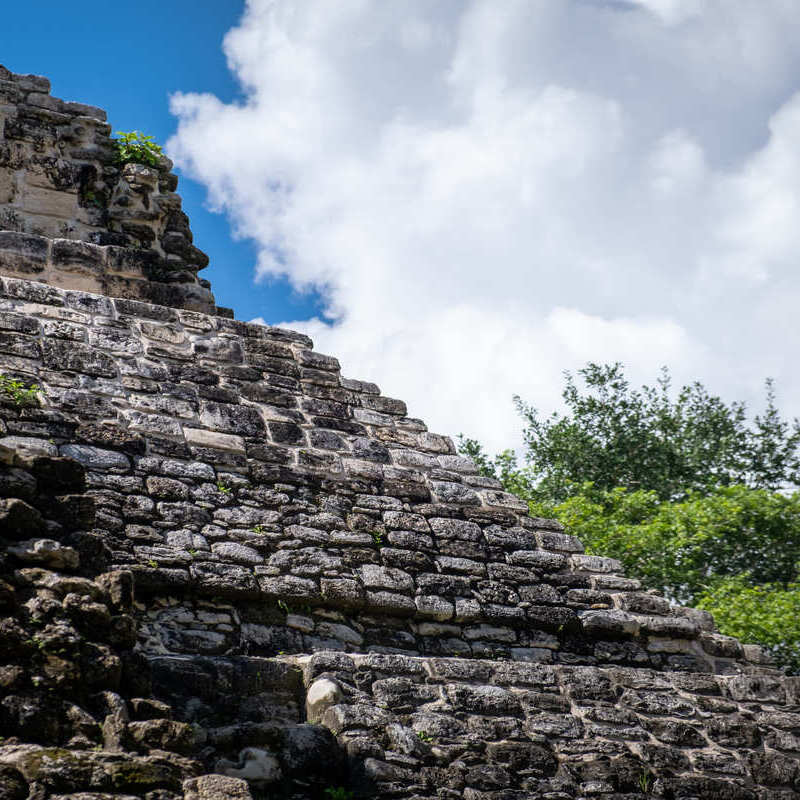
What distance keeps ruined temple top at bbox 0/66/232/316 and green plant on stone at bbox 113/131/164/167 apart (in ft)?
0.13

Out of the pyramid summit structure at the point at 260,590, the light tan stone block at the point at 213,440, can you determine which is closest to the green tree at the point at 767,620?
the pyramid summit structure at the point at 260,590

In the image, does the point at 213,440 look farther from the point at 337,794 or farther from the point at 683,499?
the point at 683,499

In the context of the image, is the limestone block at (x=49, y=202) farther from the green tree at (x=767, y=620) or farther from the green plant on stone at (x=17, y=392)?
the green tree at (x=767, y=620)

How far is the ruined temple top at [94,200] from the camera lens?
22.0 ft

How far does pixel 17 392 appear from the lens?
512cm

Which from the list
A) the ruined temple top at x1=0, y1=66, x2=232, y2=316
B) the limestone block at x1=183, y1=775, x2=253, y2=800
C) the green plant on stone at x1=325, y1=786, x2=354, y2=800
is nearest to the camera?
the limestone block at x1=183, y1=775, x2=253, y2=800

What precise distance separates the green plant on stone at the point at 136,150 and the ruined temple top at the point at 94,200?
0.04 m

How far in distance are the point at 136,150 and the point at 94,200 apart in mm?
515

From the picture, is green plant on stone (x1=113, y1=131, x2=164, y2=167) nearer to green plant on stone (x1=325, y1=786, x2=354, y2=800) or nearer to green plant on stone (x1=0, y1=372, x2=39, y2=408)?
green plant on stone (x1=0, y1=372, x2=39, y2=408)

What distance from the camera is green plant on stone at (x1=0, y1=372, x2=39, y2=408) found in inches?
200

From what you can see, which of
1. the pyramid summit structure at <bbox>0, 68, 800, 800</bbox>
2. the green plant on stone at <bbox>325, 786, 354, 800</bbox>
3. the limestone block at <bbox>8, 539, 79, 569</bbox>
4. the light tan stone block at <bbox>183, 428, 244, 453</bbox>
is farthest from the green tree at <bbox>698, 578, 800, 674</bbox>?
the limestone block at <bbox>8, 539, 79, 569</bbox>

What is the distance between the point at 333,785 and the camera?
12.7 ft

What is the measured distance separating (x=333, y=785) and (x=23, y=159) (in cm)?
503

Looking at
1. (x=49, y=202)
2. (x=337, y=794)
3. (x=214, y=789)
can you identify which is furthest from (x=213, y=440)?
(x=214, y=789)
